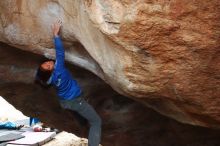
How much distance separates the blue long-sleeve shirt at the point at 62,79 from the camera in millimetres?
4230

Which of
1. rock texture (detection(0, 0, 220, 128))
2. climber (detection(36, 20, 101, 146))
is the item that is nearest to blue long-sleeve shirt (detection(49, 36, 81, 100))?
climber (detection(36, 20, 101, 146))

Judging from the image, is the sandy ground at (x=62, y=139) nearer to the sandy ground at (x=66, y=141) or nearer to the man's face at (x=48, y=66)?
the sandy ground at (x=66, y=141)

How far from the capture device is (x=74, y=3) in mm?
3686

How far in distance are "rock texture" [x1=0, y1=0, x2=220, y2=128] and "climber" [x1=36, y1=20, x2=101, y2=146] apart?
18.5 inches

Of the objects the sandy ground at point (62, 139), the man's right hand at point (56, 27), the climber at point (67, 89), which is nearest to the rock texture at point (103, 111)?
the climber at point (67, 89)

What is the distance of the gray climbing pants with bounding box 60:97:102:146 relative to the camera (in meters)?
4.45

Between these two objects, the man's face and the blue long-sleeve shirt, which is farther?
the man's face

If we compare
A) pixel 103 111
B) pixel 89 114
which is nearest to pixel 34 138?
pixel 103 111

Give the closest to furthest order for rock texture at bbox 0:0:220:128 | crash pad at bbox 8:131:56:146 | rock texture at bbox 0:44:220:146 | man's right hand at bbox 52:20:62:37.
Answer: rock texture at bbox 0:0:220:128 < man's right hand at bbox 52:20:62:37 < rock texture at bbox 0:44:220:146 < crash pad at bbox 8:131:56:146

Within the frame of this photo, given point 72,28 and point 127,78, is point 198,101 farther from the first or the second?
point 72,28

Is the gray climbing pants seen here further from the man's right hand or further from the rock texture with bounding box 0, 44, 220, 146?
the man's right hand

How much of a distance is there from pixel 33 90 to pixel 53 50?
3.69 ft

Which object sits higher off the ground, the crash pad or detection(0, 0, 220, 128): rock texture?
detection(0, 0, 220, 128): rock texture

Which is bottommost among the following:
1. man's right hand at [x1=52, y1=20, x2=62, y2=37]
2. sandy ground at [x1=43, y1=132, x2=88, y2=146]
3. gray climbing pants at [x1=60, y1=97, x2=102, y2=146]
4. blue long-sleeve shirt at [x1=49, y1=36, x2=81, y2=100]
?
sandy ground at [x1=43, y1=132, x2=88, y2=146]
